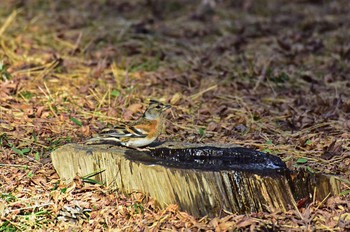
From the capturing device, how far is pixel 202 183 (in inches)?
212

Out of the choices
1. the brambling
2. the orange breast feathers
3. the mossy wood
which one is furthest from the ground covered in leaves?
the orange breast feathers

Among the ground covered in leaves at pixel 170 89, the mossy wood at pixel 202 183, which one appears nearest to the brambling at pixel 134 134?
the mossy wood at pixel 202 183

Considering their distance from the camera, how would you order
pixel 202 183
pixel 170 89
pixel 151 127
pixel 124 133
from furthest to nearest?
pixel 170 89 < pixel 151 127 < pixel 124 133 < pixel 202 183

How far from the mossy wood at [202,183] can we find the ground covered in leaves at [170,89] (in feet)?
0.33

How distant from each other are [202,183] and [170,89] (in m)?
3.42

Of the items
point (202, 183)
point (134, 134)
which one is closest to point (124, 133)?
point (134, 134)

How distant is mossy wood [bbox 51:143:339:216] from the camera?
540cm

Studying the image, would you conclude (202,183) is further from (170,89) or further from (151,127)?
(170,89)

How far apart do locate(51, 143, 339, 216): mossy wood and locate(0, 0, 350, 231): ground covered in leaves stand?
10 centimetres

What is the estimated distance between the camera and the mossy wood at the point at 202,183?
540 centimetres

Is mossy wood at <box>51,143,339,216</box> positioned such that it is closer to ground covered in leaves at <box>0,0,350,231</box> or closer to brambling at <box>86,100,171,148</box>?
ground covered in leaves at <box>0,0,350,231</box>

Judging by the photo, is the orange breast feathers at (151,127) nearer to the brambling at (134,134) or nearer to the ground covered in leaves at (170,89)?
the brambling at (134,134)

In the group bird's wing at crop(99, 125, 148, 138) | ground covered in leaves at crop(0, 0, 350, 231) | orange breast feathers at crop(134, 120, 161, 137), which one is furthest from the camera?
orange breast feathers at crop(134, 120, 161, 137)

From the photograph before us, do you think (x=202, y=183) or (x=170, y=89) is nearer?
(x=202, y=183)
